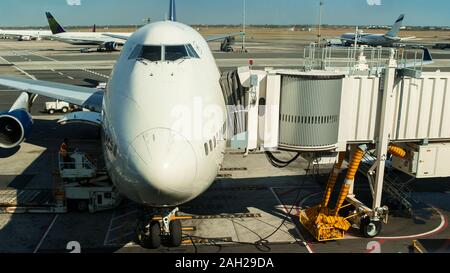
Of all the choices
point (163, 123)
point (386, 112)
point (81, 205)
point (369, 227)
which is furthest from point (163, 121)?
point (81, 205)

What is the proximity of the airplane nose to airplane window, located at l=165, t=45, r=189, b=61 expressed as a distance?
10.7 ft

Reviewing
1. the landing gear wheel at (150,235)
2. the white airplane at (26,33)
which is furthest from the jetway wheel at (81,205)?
the white airplane at (26,33)

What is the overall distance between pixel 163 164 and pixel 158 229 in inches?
221

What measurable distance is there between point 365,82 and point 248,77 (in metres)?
4.36

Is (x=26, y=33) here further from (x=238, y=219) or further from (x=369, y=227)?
(x=369, y=227)

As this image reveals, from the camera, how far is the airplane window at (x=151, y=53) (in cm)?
1227

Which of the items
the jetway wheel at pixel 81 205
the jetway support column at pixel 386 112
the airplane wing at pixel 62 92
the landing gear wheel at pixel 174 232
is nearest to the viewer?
the landing gear wheel at pixel 174 232

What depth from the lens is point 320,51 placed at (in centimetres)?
1730

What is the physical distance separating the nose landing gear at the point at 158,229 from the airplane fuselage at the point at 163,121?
2869 millimetres

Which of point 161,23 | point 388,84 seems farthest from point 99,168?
point 388,84

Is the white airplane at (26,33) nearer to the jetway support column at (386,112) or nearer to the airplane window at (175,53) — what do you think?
the airplane window at (175,53)

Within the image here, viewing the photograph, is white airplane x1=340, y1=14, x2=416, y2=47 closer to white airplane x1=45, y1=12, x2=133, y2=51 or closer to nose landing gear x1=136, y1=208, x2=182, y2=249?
white airplane x1=45, y1=12, x2=133, y2=51

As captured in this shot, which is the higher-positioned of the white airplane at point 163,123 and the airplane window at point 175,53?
the airplane window at point 175,53
